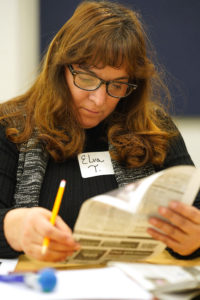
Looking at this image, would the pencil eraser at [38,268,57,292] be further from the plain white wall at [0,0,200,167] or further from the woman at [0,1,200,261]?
the plain white wall at [0,0,200,167]

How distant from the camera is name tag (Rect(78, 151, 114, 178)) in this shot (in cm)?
119

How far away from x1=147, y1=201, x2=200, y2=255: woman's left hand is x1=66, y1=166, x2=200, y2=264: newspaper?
1 centimetres

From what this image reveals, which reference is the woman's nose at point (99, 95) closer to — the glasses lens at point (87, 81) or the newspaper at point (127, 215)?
the glasses lens at point (87, 81)

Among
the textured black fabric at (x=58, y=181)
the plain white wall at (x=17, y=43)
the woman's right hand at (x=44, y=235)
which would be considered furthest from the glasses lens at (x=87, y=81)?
the plain white wall at (x=17, y=43)

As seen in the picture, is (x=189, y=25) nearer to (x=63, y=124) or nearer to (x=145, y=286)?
(x=63, y=124)

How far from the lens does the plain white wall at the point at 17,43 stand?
2.03 m

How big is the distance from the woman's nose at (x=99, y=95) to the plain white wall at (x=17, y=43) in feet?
3.21

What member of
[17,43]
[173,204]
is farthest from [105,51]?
[17,43]

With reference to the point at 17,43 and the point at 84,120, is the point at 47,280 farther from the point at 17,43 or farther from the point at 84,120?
the point at 17,43

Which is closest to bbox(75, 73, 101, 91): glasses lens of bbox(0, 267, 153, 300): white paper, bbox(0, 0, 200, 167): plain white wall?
bbox(0, 267, 153, 300): white paper

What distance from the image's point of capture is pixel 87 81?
111cm

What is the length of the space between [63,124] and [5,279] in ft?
2.19

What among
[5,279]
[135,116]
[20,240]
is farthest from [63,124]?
[5,279]

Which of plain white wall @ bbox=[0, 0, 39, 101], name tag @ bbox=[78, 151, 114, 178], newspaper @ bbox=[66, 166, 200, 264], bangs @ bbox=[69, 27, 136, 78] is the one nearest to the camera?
newspaper @ bbox=[66, 166, 200, 264]
